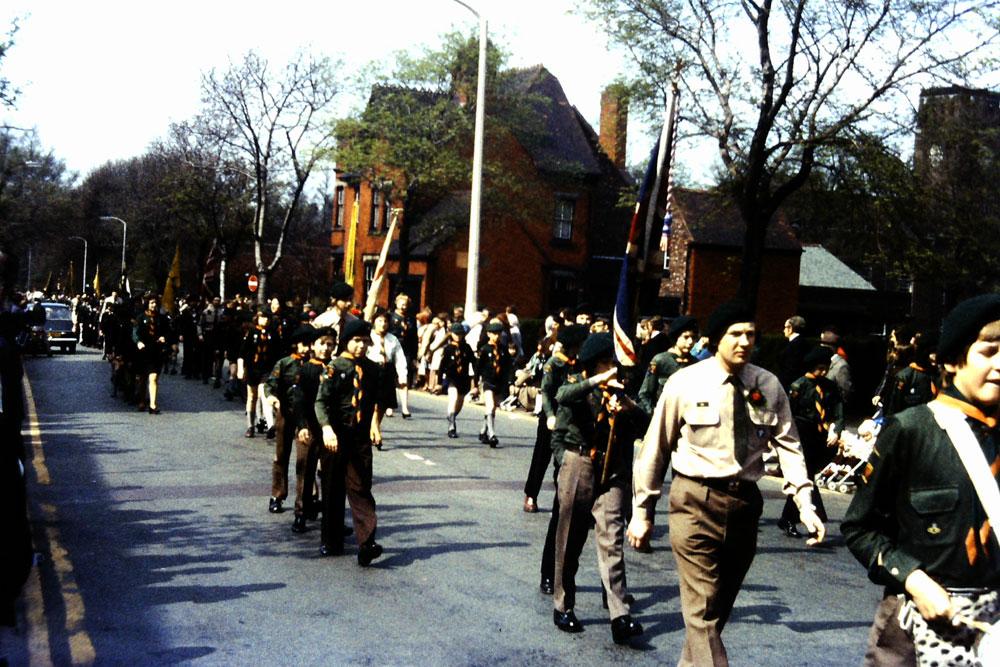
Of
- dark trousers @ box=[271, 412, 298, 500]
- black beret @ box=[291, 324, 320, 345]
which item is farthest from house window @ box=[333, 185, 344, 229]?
dark trousers @ box=[271, 412, 298, 500]

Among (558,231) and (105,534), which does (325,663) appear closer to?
(105,534)

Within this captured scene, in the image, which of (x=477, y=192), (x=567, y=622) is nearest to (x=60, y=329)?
(x=477, y=192)

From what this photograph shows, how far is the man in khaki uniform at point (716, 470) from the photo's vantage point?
18.1 feet

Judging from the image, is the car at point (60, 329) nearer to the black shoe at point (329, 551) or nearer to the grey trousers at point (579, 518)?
the black shoe at point (329, 551)

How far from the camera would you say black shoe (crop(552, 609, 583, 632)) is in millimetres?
7305

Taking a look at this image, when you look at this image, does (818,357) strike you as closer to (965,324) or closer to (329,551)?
(329,551)

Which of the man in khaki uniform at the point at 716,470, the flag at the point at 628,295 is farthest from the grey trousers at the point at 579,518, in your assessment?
the man in khaki uniform at the point at 716,470

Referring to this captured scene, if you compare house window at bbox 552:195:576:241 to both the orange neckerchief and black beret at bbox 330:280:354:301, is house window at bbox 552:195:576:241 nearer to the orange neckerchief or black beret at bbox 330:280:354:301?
black beret at bbox 330:280:354:301

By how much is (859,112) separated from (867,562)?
24730 mm

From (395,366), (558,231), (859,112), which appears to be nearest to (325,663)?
(395,366)

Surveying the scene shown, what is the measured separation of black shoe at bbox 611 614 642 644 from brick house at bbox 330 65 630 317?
35.6 m

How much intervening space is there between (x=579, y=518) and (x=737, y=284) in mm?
44229

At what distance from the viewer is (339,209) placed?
55.2 m

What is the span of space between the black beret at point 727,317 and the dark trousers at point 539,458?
4654mm
